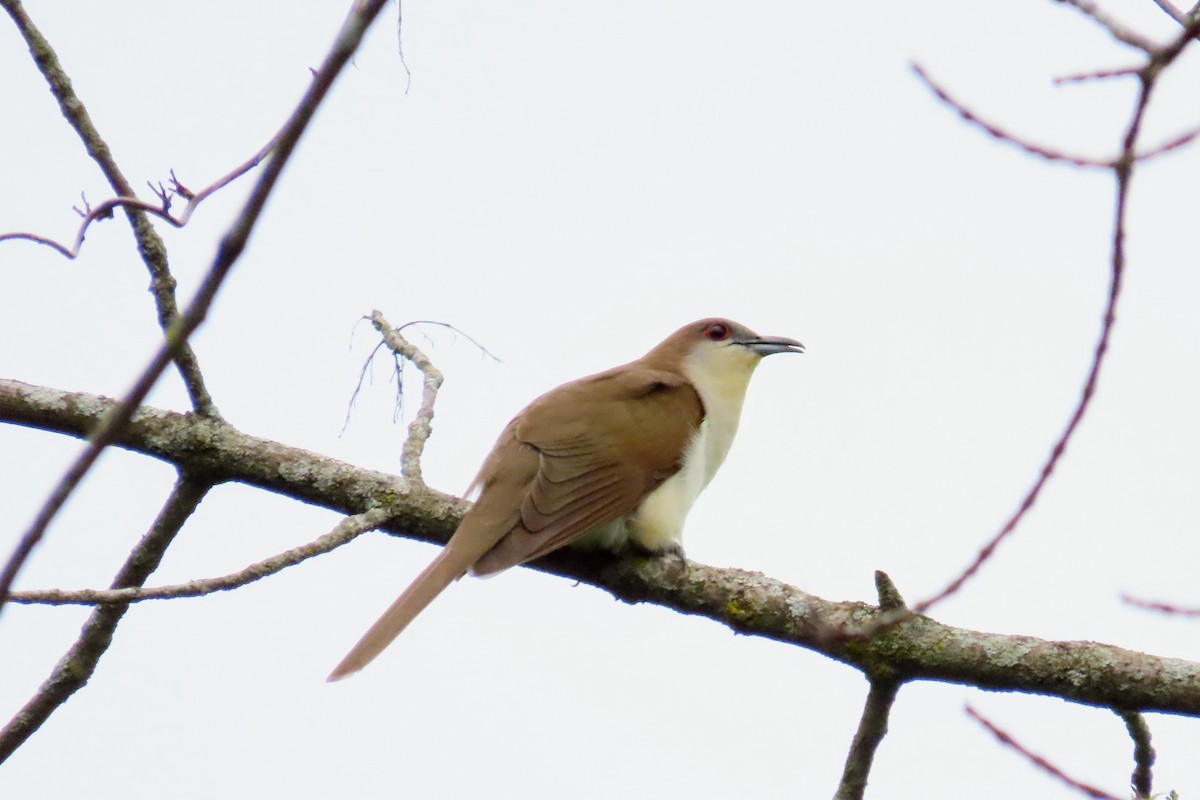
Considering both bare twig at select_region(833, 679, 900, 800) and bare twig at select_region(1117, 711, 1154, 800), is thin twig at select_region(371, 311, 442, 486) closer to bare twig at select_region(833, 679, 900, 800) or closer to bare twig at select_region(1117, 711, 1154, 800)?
bare twig at select_region(833, 679, 900, 800)

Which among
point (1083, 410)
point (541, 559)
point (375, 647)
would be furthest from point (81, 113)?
point (1083, 410)

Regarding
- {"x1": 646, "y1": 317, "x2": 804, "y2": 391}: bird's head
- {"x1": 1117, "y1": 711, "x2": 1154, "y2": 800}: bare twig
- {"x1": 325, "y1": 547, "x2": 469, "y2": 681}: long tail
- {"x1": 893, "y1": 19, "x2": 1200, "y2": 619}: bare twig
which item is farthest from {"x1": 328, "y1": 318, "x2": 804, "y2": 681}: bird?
{"x1": 893, "y1": 19, "x2": 1200, "y2": 619}: bare twig

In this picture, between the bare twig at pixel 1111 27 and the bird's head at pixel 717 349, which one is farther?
the bird's head at pixel 717 349

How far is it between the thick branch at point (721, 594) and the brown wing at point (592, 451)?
205 mm

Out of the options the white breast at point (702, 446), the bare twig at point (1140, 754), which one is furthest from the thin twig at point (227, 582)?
the bare twig at point (1140, 754)

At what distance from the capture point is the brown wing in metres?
4.43

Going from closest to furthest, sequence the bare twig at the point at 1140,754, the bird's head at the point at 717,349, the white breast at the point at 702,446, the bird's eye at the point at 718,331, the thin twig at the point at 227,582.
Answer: the thin twig at the point at 227,582 → the bare twig at the point at 1140,754 → the white breast at the point at 702,446 → the bird's head at the point at 717,349 → the bird's eye at the point at 718,331

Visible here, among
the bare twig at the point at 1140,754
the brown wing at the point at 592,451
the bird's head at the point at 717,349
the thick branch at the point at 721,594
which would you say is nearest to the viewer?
Answer: the bare twig at the point at 1140,754

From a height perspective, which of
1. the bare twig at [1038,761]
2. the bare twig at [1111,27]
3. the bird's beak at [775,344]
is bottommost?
the bare twig at [1038,761]

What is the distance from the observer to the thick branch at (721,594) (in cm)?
340

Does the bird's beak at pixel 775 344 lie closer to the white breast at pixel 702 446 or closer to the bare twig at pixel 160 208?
the white breast at pixel 702 446

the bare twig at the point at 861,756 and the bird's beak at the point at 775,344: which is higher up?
the bird's beak at the point at 775,344

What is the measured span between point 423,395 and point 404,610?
2.70 feet

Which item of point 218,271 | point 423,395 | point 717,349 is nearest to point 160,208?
point 218,271
